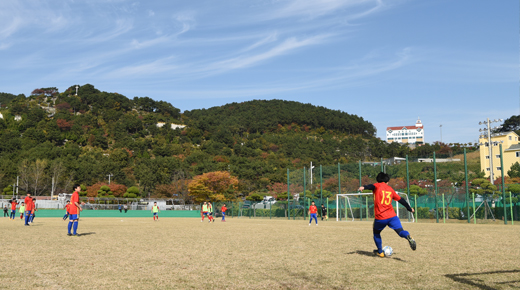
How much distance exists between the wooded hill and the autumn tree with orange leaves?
24.1ft

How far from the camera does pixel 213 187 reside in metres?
86.4

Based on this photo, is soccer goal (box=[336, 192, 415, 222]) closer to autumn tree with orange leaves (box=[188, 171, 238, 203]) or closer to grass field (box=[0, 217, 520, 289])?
grass field (box=[0, 217, 520, 289])

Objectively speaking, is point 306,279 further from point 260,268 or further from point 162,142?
point 162,142

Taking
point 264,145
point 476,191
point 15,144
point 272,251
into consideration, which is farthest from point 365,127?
point 272,251

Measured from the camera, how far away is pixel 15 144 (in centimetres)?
10794

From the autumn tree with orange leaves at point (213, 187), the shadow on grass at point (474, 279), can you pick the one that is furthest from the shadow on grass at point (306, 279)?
the autumn tree with orange leaves at point (213, 187)

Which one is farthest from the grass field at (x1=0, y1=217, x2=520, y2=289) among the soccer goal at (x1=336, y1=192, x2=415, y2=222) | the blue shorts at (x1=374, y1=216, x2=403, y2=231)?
the soccer goal at (x1=336, y1=192, x2=415, y2=222)

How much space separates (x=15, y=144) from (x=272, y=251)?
114148 millimetres

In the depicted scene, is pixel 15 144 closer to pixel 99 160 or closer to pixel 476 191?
pixel 99 160

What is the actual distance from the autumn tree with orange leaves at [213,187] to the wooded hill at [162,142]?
735 centimetres

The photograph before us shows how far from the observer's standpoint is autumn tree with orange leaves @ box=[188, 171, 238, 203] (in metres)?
83.8

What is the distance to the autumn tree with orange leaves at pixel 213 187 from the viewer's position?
8381cm

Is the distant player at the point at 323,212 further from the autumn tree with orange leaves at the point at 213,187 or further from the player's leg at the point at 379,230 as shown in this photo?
the autumn tree with orange leaves at the point at 213,187

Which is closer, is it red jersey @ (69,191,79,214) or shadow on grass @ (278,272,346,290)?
shadow on grass @ (278,272,346,290)
